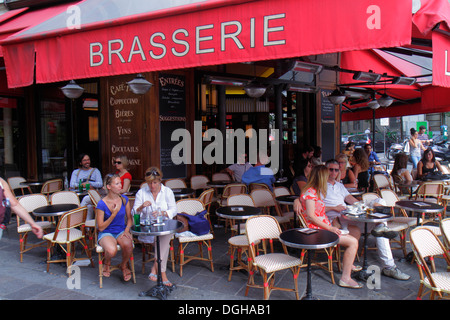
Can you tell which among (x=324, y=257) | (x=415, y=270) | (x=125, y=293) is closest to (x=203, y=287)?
(x=125, y=293)

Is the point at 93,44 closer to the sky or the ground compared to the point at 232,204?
closer to the sky

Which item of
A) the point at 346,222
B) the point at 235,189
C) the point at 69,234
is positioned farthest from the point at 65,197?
the point at 346,222

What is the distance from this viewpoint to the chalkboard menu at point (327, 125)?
10.4 meters

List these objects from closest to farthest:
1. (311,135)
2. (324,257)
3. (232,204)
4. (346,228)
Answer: (346,228)
(324,257)
(232,204)
(311,135)

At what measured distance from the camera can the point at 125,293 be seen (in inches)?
152

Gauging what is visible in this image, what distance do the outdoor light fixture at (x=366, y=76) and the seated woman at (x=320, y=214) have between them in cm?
342

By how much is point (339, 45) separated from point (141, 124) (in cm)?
497

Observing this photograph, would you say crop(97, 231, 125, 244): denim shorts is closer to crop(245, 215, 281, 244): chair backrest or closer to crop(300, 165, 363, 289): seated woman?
crop(245, 215, 281, 244): chair backrest

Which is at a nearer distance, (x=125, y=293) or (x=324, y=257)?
(x=125, y=293)

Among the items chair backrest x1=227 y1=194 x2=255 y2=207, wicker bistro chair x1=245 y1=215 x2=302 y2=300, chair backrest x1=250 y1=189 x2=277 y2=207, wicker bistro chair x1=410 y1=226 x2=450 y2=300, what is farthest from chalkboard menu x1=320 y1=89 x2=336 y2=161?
wicker bistro chair x1=410 y1=226 x2=450 y2=300

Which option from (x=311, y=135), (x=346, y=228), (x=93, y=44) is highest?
(x=93, y=44)

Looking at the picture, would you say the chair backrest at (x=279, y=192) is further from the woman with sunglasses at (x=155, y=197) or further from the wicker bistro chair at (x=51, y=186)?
the wicker bistro chair at (x=51, y=186)

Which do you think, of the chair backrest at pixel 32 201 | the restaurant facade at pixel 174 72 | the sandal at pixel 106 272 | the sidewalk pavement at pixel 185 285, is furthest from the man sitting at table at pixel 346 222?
the chair backrest at pixel 32 201
